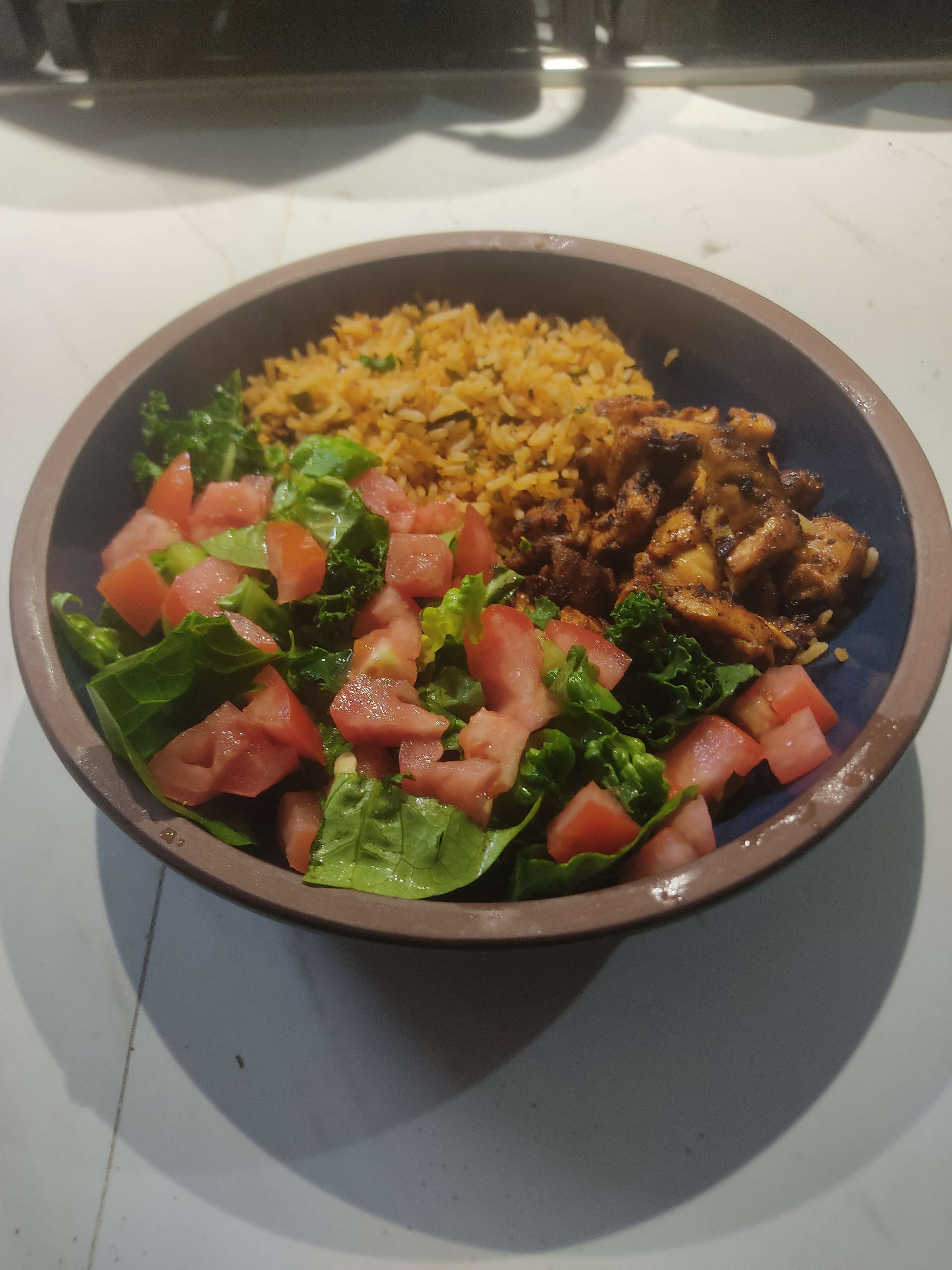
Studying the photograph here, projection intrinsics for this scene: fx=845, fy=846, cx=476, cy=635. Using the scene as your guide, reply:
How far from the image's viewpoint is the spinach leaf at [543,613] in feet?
4.77

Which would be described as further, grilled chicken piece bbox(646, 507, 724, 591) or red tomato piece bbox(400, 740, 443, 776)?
grilled chicken piece bbox(646, 507, 724, 591)

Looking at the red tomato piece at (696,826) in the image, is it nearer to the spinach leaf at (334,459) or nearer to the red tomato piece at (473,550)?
the red tomato piece at (473,550)

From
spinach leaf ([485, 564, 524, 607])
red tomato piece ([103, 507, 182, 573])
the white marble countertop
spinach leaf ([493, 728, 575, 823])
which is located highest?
red tomato piece ([103, 507, 182, 573])

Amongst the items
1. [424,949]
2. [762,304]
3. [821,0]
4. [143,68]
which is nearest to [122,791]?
[424,949]

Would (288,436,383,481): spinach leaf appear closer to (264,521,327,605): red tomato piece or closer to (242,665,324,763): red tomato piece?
(264,521,327,605): red tomato piece

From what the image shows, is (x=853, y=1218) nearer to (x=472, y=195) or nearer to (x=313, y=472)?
(x=313, y=472)

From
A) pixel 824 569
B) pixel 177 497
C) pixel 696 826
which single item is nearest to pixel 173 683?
pixel 177 497

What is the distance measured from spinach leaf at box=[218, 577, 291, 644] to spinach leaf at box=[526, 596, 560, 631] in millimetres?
414

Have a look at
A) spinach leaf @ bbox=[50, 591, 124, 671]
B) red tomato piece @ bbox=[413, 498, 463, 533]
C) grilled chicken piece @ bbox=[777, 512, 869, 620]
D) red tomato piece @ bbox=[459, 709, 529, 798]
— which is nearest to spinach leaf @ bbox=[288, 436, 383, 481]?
red tomato piece @ bbox=[413, 498, 463, 533]

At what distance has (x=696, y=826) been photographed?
120cm

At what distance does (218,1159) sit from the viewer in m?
1.28

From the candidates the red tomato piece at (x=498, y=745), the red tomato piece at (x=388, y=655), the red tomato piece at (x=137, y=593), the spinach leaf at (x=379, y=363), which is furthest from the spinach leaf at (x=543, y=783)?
the spinach leaf at (x=379, y=363)

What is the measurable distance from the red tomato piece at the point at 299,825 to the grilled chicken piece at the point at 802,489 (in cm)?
98

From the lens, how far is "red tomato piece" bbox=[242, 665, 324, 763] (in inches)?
49.4
